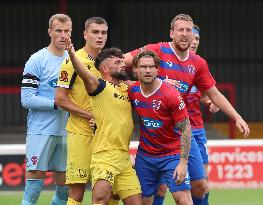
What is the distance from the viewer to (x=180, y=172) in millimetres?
7801

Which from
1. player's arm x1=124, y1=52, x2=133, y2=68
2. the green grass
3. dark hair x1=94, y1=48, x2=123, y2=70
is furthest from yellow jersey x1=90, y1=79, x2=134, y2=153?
the green grass

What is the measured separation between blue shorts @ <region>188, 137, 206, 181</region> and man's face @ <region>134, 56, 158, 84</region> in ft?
3.90

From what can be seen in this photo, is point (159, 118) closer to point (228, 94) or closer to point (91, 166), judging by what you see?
point (91, 166)

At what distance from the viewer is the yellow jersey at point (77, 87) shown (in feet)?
27.2

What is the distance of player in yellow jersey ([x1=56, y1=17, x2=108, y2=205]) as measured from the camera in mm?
8289

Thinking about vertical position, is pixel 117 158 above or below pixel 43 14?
below

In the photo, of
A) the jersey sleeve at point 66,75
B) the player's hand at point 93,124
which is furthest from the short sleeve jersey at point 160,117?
the jersey sleeve at point 66,75

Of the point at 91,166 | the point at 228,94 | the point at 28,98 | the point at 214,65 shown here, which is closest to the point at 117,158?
the point at 91,166

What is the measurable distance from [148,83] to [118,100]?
31 cm

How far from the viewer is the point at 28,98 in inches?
350

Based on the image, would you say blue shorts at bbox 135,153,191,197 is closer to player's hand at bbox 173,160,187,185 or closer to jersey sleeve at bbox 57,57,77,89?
player's hand at bbox 173,160,187,185

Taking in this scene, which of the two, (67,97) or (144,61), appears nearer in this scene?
(144,61)

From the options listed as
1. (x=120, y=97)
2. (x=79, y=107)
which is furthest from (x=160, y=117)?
(x=79, y=107)

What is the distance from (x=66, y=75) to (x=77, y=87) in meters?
0.16
